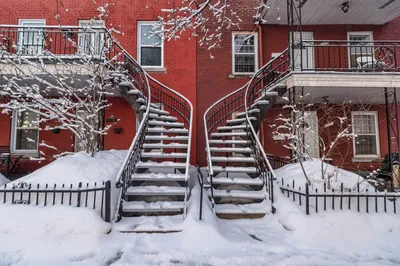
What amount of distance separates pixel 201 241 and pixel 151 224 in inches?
42.5

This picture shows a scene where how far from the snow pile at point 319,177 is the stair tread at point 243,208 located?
3.02 ft

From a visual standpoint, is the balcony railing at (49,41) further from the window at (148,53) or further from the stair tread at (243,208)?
the stair tread at (243,208)

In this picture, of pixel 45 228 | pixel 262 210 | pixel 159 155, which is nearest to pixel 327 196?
pixel 262 210

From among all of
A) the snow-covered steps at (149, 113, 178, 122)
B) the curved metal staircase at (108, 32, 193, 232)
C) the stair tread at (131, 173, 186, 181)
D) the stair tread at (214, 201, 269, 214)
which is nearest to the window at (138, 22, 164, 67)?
the curved metal staircase at (108, 32, 193, 232)

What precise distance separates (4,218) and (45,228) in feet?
2.51

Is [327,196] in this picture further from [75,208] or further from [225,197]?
[75,208]

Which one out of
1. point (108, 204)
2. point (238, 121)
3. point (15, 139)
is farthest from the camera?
point (15, 139)

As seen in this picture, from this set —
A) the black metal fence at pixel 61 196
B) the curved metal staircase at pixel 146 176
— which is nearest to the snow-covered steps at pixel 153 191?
the curved metal staircase at pixel 146 176

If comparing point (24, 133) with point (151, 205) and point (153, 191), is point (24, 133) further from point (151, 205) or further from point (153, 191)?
point (151, 205)

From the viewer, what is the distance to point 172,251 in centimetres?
423

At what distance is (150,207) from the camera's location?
5.46 meters

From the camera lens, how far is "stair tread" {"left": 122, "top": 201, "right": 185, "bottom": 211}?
5406 millimetres

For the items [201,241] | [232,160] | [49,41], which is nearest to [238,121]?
[232,160]

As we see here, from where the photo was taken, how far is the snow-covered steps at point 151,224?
191 inches
